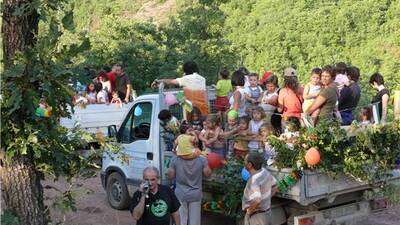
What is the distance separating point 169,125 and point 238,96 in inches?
43.8

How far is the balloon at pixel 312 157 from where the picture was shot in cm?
646

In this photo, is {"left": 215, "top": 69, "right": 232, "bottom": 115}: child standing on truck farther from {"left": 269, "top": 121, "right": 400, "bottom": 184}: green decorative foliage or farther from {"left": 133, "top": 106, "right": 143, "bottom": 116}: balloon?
{"left": 269, "top": 121, "right": 400, "bottom": 184}: green decorative foliage

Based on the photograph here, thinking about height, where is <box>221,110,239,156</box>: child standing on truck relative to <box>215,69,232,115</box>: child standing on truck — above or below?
below

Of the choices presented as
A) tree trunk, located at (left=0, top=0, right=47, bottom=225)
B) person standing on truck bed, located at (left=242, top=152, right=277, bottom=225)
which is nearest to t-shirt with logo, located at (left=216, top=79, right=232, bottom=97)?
person standing on truck bed, located at (left=242, top=152, right=277, bottom=225)

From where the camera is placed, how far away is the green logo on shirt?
5555 mm

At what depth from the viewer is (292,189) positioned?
6.54 meters

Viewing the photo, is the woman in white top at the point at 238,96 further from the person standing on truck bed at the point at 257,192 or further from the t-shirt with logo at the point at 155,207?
the t-shirt with logo at the point at 155,207

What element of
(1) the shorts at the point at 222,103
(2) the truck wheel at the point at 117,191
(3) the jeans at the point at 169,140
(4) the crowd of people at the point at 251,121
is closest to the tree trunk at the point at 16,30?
(4) the crowd of people at the point at 251,121

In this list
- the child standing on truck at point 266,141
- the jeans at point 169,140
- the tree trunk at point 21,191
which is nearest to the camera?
the tree trunk at point 21,191

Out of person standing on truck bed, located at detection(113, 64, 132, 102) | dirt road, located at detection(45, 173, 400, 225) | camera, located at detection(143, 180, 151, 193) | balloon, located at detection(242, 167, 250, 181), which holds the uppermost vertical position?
person standing on truck bed, located at detection(113, 64, 132, 102)

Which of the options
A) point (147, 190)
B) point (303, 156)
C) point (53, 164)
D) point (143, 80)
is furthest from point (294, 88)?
point (143, 80)

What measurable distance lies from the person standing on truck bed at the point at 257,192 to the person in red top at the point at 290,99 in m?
1.54

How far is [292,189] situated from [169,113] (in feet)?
6.81

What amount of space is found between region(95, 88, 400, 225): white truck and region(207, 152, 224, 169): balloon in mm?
263
